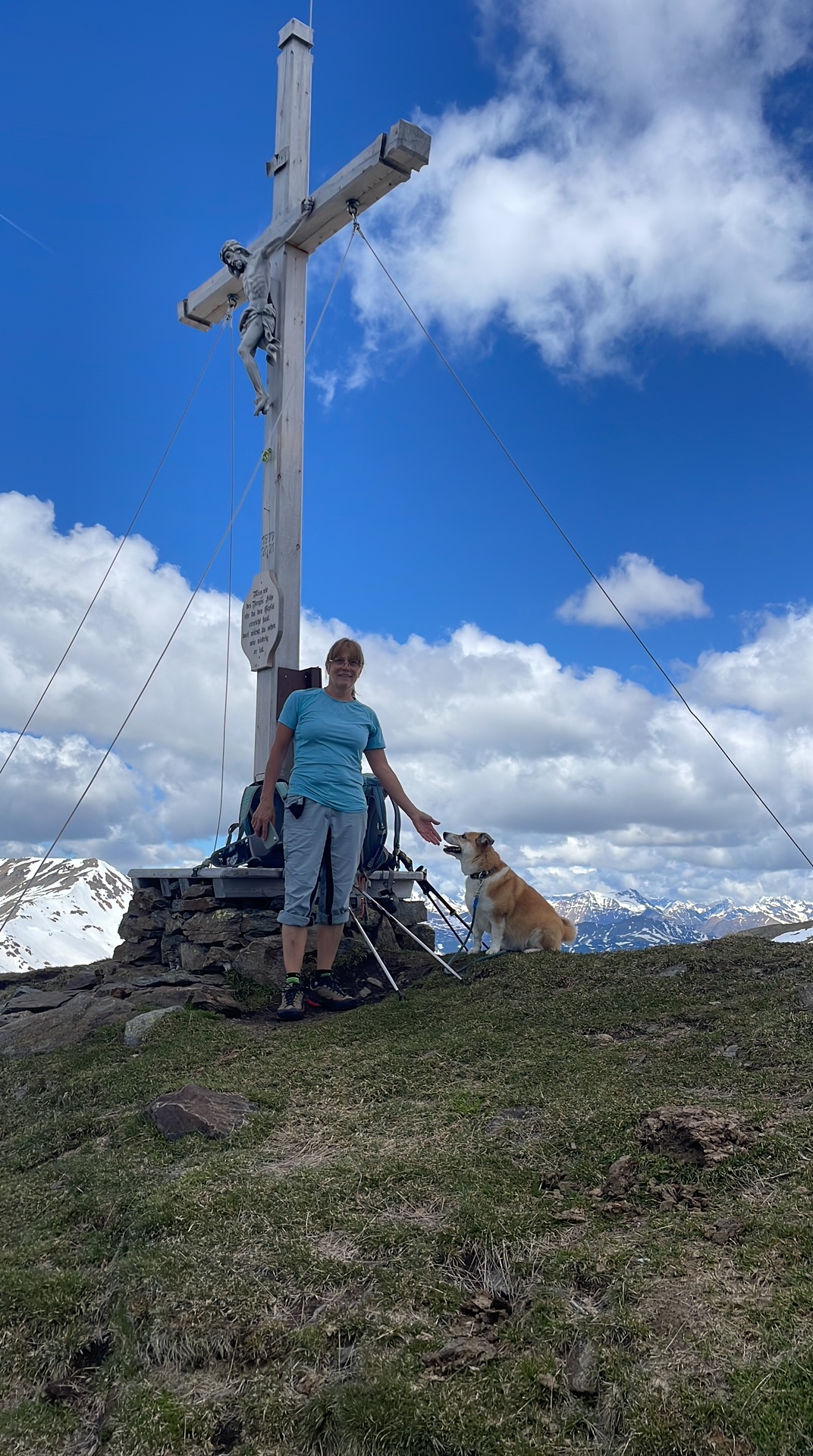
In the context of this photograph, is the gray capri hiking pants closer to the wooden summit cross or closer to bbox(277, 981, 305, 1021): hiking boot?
bbox(277, 981, 305, 1021): hiking boot

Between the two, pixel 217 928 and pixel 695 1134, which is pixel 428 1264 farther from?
pixel 217 928

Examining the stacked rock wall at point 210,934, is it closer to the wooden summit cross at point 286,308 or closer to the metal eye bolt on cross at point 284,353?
the metal eye bolt on cross at point 284,353

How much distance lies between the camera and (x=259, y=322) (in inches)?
356

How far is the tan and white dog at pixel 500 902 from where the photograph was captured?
7.10 metres

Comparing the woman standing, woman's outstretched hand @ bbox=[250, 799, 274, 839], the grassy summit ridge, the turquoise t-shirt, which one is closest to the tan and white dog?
the woman standing

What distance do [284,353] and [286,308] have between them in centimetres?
49

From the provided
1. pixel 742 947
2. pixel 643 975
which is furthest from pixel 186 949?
pixel 742 947

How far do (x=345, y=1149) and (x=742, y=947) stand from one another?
3456mm

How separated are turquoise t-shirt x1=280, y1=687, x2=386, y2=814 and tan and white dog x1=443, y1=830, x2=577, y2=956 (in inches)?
41.8

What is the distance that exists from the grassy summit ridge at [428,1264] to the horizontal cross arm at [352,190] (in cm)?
735

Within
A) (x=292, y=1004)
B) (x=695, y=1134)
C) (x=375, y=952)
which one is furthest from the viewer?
(x=375, y=952)

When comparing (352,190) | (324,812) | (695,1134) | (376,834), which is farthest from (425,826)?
(352,190)

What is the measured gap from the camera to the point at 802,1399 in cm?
199

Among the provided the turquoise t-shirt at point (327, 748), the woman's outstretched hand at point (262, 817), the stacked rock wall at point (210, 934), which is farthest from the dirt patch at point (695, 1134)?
the stacked rock wall at point (210, 934)
